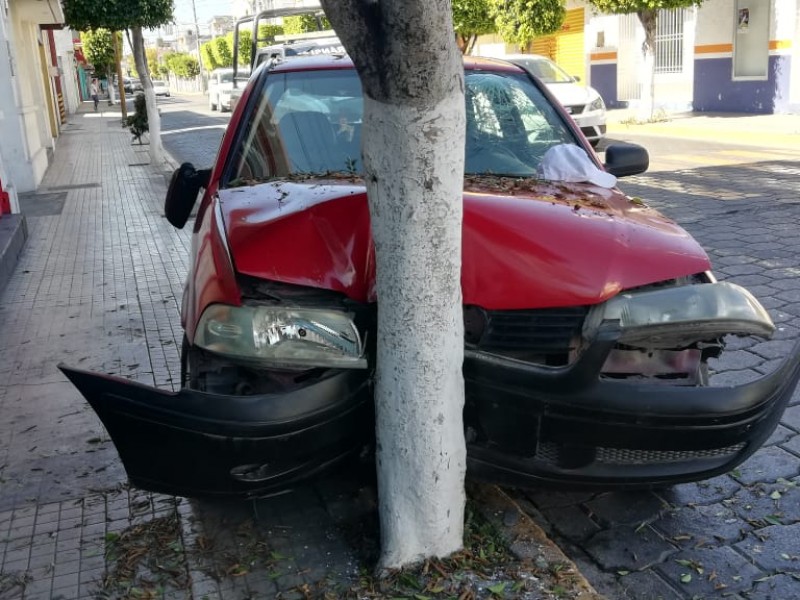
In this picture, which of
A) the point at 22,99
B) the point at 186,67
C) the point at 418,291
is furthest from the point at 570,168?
the point at 186,67

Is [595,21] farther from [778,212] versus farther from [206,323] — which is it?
[206,323]

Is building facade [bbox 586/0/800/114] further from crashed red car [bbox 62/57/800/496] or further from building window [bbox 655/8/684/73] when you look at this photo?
crashed red car [bbox 62/57/800/496]

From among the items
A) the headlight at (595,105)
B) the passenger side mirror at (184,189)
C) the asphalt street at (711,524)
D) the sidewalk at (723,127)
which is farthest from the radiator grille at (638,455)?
the headlight at (595,105)

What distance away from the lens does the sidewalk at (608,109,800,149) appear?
15.7m

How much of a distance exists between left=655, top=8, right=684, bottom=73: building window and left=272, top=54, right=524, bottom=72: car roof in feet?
68.4

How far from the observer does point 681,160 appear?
44.7 feet

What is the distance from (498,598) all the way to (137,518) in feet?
5.17


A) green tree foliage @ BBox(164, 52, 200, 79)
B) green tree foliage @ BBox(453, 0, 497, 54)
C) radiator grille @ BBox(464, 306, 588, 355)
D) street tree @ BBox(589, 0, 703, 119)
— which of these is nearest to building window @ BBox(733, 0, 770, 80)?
street tree @ BBox(589, 0, 703, 119)

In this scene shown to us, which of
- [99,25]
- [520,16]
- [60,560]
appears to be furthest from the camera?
[520,16]

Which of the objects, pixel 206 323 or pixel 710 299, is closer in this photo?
pixel 710 299

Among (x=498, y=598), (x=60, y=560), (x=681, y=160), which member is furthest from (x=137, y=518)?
(x=681, y=160)

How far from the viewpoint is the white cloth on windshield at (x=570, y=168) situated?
3752 millimetres

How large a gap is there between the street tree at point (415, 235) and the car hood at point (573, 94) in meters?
13.9

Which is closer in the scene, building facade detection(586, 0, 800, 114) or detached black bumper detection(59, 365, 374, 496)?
detached black bumper detection(59, 365, 374, 496)
